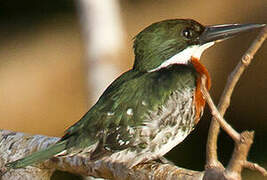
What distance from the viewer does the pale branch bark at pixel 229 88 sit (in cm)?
175

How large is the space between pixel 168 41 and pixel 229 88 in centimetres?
78

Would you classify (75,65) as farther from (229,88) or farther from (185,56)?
(229,88)

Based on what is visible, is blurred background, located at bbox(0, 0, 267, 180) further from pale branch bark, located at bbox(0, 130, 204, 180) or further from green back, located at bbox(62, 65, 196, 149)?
green back, located at bbox(62, 65, 196, 149)

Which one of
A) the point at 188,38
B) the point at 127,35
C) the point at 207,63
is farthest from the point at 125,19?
the point at 188,38

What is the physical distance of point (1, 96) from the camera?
259 inches

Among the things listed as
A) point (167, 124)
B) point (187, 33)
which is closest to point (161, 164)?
point (167, 124)

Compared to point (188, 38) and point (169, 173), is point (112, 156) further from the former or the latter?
point (188, 38)

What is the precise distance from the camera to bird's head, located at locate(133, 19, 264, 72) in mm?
2508

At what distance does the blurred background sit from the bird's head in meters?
2.00

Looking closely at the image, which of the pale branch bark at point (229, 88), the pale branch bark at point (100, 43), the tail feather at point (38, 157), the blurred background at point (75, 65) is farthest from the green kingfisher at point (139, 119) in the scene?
the blurred background at point (75, 65)

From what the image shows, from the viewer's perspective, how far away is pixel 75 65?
663 cm

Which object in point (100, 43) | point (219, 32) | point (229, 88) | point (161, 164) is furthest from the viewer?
point (100, 43)

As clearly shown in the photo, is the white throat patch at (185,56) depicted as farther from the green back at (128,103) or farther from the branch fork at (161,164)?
the branch fork at (161,164)

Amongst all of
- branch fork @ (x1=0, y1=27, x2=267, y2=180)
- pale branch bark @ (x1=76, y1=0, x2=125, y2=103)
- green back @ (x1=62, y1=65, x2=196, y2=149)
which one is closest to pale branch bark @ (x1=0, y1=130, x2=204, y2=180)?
branch fork @ (x1=0, y1=27, x2=267, y2=180)
